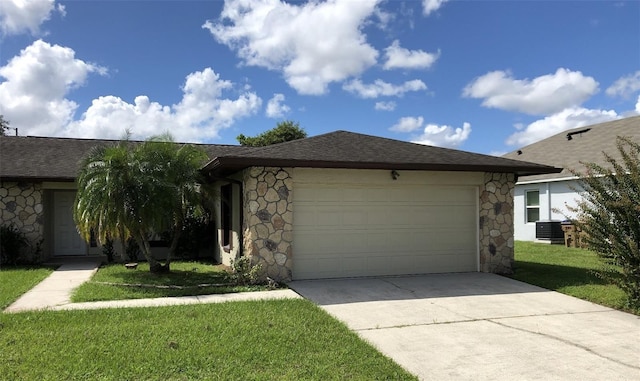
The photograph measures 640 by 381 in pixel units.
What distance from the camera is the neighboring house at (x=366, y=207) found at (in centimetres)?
951

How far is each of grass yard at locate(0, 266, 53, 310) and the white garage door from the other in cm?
522

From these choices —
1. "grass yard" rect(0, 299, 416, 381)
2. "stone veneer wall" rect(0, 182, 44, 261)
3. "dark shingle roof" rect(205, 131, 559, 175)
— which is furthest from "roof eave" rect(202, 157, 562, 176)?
"stone veneer wall" rect(0, 182, 44, 261)

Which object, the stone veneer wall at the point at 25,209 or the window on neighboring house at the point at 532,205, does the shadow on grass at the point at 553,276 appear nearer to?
the window on neighboring house at the point at 532,205

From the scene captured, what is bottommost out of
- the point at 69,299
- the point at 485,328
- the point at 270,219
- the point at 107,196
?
the point at 485,328

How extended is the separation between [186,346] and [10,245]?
989cm

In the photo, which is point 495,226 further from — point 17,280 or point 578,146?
point 578,146

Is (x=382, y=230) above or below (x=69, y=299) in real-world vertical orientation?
above

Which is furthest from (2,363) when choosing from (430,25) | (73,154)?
(430,25)

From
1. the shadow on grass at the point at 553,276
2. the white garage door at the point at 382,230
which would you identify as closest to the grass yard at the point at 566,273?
the shadow on grass at the point at 553,276

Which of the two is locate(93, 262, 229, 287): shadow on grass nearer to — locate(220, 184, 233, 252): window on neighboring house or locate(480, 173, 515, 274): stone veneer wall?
locate(220, 184, 233, 252): window on neighboring house

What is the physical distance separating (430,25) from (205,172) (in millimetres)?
9418

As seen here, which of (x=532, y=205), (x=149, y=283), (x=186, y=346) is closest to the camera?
(x=186, y=346)

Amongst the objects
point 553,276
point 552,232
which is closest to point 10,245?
point 553,276

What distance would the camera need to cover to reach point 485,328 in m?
6.30
